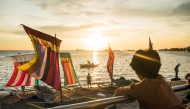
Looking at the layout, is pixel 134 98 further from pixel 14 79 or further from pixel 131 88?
pixel 14 79

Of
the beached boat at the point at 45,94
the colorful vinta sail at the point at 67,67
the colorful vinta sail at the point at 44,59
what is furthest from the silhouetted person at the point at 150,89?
the beached boat at the point at 45,94

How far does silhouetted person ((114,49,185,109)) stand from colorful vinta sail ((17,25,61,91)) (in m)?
9.47

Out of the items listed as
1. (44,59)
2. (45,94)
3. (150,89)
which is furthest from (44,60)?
(150,89)

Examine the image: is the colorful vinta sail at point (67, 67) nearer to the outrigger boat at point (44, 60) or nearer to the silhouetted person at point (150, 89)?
the outrigger boat at point (44, 60)

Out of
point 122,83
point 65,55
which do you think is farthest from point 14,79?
point 122,83

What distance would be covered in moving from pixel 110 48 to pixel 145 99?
72.8ft

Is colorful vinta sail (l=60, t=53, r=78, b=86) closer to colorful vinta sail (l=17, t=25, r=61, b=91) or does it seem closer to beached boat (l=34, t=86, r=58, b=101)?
beached boat (l=34, t=86, r=58, b=101)

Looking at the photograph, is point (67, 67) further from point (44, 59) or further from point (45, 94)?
point (44, 59)

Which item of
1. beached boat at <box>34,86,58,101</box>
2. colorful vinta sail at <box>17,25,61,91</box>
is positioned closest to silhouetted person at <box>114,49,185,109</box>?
colorful vinta sail at <box>17,25,61,91</box>

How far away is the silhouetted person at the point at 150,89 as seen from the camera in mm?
2084

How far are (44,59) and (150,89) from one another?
989 centimetres

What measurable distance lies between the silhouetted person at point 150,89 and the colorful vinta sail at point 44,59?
9.47 metres

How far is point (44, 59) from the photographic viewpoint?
11.3 meters

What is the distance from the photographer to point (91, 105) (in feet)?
6.16
